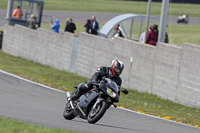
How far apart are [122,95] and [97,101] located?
8.14m

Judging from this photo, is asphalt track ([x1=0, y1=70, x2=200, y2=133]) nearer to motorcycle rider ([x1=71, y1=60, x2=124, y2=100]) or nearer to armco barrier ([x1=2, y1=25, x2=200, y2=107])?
motorcycle rider ([x1=71, y1=60, x2=124, y2=100])

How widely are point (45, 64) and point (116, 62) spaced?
1527 centimetres

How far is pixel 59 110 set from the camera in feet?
41.8

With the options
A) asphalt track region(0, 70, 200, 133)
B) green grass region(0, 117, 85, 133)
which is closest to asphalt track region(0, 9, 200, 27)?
asphalt track region(0, 70, 200, 133)

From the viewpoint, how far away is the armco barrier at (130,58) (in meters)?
16.4

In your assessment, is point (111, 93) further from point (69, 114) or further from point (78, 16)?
point (78, 16)

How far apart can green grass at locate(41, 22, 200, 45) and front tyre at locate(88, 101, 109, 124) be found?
20.5 meters

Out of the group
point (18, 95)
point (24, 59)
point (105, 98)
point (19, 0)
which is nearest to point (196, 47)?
point (18, 95)

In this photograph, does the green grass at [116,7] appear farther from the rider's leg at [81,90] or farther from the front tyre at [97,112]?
the front tyre at [97,112]

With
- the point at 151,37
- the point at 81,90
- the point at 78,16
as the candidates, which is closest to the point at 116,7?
the point at 78,16

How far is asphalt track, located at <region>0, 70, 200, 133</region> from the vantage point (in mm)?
10180

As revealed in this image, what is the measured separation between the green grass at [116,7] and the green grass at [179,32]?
7.52 m

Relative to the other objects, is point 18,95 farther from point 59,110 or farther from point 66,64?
point 66,64

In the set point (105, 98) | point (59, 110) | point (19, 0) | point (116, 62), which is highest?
point (19, 0)
